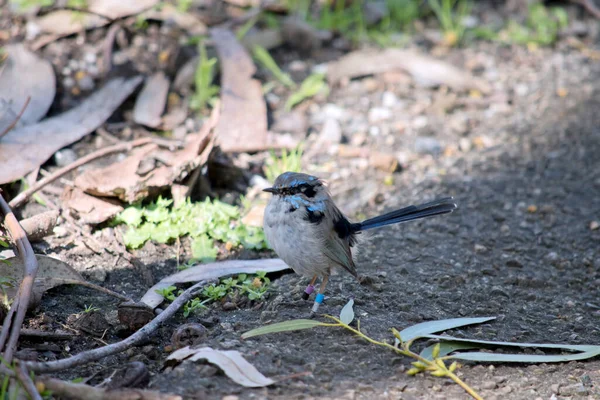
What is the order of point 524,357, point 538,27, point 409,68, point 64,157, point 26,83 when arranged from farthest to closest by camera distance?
1. point 538,27
2. point 409,68
3. point 26,83
4. point 64,157
5. point 524,357

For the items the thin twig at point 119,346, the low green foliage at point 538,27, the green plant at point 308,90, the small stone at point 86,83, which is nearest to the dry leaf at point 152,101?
the small stone at point 86,83

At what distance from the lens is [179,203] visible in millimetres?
4707

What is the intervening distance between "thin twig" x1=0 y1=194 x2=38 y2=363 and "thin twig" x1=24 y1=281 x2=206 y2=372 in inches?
7.7

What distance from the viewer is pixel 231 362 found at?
318 cm

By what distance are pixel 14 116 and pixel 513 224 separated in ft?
12.5

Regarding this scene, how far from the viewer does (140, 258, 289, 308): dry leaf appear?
13.2 ft

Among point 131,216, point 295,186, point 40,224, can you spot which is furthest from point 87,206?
point 295,186

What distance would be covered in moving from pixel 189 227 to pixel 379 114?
2.61 meters

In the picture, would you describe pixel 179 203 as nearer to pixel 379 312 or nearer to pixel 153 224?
pixel 153 224

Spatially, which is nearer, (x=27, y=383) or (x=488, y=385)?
(x=27, y=383)

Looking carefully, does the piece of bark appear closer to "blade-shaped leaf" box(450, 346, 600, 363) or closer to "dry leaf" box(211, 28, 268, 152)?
"dry leaf" box(211, 28, 268, 152)

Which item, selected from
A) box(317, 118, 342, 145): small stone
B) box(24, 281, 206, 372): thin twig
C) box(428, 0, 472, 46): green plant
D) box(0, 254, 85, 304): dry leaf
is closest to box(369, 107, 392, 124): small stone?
box(317, 118, 342, 145): small stone

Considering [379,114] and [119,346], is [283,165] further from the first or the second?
[119,346]

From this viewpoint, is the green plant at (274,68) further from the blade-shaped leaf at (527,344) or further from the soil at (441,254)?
the blade-shaped leaf at (527,344)
